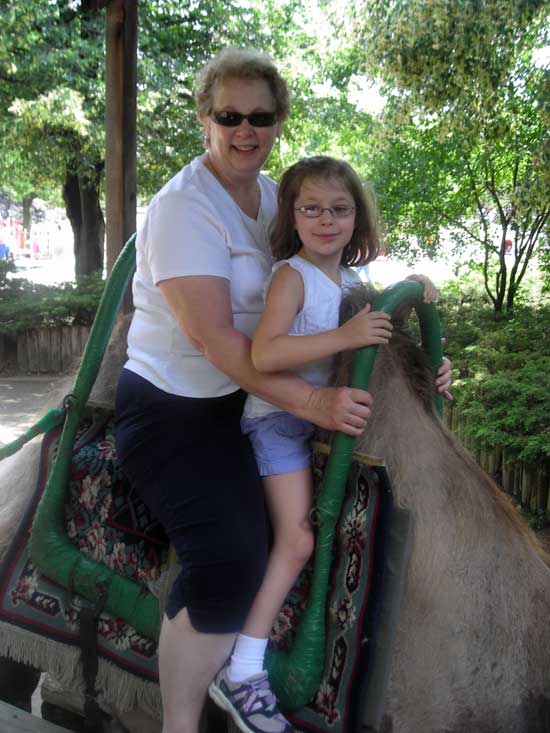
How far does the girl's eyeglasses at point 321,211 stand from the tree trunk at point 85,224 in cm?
1176

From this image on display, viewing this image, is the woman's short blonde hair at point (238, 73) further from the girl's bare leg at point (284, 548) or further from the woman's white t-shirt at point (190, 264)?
the girl's bare leg at point (284, 548)

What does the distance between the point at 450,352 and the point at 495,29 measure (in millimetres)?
2850

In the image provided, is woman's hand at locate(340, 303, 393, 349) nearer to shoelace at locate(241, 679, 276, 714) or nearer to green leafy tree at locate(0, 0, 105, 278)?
shoelace at locate(241, 679, 276, 714)

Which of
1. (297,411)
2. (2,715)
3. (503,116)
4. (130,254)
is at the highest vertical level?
(503,116)

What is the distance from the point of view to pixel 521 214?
6891 millimetres

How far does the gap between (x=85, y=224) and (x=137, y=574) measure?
12.1 meters

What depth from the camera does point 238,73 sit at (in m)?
1.81

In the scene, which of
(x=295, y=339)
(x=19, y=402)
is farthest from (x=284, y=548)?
(x=19, y=402)

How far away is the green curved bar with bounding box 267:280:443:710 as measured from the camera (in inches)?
60.0

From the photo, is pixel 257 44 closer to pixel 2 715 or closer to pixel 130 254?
pixel 130 254

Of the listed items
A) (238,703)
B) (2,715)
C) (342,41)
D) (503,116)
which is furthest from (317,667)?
(342,41)

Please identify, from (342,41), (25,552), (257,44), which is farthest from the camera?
(257,44)

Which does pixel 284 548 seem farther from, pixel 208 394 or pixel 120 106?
pixel 120 106

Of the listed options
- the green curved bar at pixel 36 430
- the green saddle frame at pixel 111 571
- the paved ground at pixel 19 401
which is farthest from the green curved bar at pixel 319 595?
the paved ground at pixel 19 401
